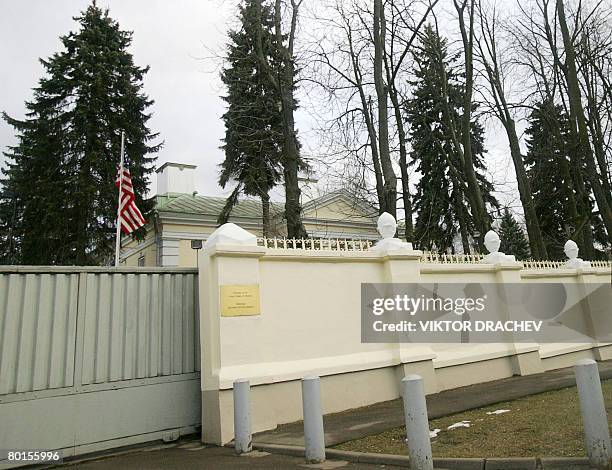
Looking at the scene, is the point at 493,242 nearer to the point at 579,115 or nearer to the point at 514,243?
the point at 579,115

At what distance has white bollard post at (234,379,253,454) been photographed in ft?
18.3

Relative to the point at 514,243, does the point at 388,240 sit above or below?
below

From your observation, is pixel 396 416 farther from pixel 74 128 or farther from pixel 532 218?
pixel 74 128

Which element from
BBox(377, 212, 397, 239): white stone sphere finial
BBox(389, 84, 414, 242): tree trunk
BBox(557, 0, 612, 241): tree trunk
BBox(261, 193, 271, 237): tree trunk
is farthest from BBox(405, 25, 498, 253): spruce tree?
BBox(377, 212, 397, 239): white stone sphere finial

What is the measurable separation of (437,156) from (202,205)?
42.6 feet

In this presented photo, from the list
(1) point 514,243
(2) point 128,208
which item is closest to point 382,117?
(2) point 128,208

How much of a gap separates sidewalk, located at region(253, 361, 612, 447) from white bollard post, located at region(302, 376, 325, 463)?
541 mm

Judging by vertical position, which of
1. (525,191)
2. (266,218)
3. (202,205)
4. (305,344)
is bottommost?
(305,344)

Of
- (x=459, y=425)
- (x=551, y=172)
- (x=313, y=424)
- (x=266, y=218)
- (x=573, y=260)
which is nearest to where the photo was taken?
(x=313, y=424)

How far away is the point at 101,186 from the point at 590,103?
59.2 ft

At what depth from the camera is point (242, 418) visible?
5582 millimetres

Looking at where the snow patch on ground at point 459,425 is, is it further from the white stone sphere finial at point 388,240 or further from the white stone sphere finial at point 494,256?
the white stone sphere finial at point 494,256

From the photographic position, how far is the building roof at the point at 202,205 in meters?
23.7

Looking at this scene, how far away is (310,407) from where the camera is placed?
502cm
